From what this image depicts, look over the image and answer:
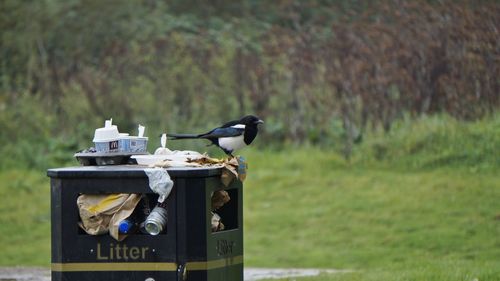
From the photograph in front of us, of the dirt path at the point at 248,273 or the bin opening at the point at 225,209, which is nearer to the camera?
the bin opening at the point at 225,209

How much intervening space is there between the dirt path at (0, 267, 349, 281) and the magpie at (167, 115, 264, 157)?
2.47 meters

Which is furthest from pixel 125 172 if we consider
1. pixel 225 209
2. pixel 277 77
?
pixel 277 77

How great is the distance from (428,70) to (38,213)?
5524 millimetres

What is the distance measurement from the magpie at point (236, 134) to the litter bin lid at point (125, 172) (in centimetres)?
120

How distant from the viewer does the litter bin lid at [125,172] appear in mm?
6812

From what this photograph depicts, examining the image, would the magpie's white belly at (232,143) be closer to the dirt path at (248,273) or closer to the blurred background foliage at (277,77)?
the dirt path at (248,273)

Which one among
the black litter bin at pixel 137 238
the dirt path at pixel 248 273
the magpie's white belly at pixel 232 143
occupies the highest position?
the magpie's white belly at pixel 232 143

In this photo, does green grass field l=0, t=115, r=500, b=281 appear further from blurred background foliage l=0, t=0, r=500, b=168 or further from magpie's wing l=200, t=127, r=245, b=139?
magpie's wing l=200, t=127, r=245, b=139

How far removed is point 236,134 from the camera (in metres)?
8.25

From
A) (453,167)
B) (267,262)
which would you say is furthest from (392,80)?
(267,262)

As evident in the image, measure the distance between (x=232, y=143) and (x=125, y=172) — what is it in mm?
1598

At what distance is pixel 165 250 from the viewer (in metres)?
6.86

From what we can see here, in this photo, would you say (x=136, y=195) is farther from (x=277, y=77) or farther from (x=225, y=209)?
(x=277, y=77)

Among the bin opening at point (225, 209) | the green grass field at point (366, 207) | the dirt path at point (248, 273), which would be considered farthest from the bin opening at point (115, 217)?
the dirt path at point (248, 273)
